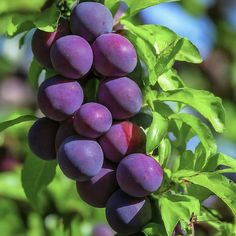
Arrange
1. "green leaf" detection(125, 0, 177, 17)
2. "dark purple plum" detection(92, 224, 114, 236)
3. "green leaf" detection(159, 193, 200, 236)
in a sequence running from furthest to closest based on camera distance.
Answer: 1. "dark purple plum" detection(92, 224, 114, 236)
2. "green leaf" detection(125, 0, 177, 17)
3. "green leaf" detection(159, 193, 200, 236)

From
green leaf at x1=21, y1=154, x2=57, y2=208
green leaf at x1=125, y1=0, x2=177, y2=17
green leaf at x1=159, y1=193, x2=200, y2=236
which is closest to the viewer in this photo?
green leaf at x1=159, y1=193, x2=200, y2=236

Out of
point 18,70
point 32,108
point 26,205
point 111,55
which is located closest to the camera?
point 111,55

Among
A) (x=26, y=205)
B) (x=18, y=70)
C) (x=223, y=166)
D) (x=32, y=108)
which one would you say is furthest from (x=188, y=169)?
(x=18, y=70)

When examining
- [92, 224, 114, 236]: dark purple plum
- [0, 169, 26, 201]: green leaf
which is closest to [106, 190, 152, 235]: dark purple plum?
[92, 224, 114, 236]: dark purple plum

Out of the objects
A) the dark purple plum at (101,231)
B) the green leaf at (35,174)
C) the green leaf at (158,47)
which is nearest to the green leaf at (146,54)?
the green leaf at (158,47)

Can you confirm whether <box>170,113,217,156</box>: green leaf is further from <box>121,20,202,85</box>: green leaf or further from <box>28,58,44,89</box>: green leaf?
<box>28,58,44,89</box>: green leaf

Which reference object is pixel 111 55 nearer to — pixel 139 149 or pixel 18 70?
pixel 139 149
